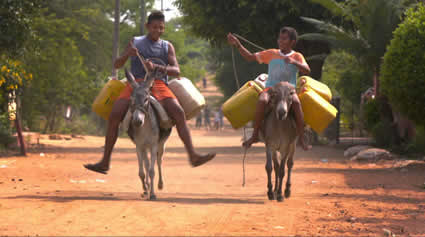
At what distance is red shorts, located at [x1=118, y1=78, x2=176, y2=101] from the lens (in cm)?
1017

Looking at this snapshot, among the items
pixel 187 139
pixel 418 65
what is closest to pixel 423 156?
pixel 418 65

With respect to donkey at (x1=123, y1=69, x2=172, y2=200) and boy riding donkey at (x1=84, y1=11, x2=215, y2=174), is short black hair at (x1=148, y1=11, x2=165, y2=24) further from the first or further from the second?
donkey at (x1=123, y1=69, x2=172, y2=200)

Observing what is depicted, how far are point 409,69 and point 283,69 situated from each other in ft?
21.1

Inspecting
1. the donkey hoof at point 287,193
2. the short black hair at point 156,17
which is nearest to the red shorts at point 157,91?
the short black hair at point 156,17

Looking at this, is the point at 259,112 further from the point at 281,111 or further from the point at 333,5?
the point at 333,5

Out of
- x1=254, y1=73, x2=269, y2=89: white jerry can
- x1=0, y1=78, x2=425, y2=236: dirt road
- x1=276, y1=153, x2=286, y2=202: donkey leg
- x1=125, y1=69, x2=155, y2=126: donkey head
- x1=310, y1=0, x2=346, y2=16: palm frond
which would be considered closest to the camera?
x1=0, y1=78, x2=425, y2=236: dirt road

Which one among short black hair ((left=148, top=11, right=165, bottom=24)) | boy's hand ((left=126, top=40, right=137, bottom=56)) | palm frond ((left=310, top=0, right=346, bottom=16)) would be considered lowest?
boy's hand ((left=126, top=40, right=137, bottom=56))

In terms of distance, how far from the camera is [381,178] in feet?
47.4

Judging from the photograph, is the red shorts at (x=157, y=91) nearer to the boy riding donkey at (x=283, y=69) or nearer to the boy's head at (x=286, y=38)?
the boy riding donkey at (x=283, y=69)

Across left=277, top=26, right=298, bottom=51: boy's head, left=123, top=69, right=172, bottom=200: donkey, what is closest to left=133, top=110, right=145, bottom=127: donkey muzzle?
left=123, top=69, right=172, bottom=200: donkey

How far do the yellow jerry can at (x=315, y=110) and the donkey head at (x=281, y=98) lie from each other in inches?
17.6

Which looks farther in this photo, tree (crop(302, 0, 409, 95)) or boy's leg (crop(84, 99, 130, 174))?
tree (crop(302, 0, 409, 95))

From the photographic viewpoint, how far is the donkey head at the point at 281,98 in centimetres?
999

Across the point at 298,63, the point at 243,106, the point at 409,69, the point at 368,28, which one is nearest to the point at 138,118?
the point at 243,106
